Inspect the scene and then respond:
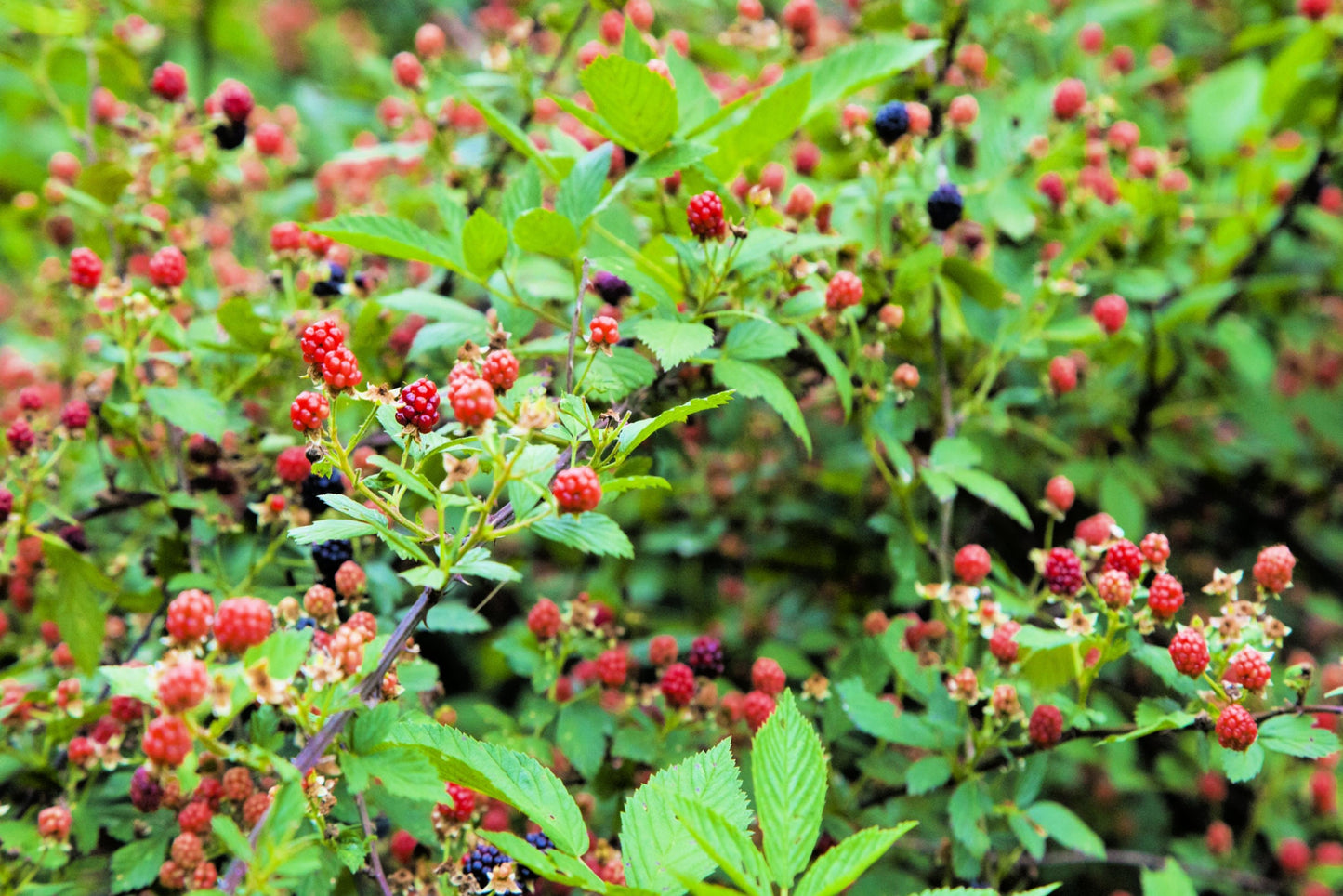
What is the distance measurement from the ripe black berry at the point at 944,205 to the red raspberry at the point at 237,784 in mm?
1305

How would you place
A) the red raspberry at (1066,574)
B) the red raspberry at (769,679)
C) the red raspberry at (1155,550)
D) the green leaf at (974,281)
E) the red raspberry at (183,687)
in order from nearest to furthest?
the red raspberry at (183,687)
the red raspberry at (1155,550)
the red raspberry at (1066,574)
the red raspberry at (769,679)
the green leaf at (974,281)

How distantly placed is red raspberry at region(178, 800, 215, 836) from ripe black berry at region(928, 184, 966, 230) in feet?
4.48

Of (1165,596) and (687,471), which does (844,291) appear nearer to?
(1165,596)

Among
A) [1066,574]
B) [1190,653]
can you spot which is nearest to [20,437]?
[1066,574]

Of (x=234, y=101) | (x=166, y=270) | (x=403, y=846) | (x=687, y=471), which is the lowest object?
(x=403, y=846)

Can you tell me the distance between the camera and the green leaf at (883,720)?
4.80 feet

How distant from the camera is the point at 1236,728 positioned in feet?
3.85

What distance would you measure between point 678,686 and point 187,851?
2.21 feet

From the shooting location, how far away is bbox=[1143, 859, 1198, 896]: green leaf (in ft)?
4.71

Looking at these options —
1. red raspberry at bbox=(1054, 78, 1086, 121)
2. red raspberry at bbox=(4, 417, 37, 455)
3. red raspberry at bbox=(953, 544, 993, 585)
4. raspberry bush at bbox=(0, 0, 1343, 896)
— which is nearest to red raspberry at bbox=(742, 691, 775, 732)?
raspberry bush at bbox=(0, 0, 1343, 896)

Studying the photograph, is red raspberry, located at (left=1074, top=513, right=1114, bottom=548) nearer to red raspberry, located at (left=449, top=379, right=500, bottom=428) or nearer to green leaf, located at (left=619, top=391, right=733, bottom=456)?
green leaf, located at (left=619, top=391, right=733, bottom=456)

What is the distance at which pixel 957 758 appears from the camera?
152cm

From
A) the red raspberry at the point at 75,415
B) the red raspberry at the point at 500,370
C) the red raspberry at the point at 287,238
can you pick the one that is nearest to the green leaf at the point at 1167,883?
the red raspberry at the point at 500,370

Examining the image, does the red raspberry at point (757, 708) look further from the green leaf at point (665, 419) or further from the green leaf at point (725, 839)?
the green leaf at point (665, 419)
